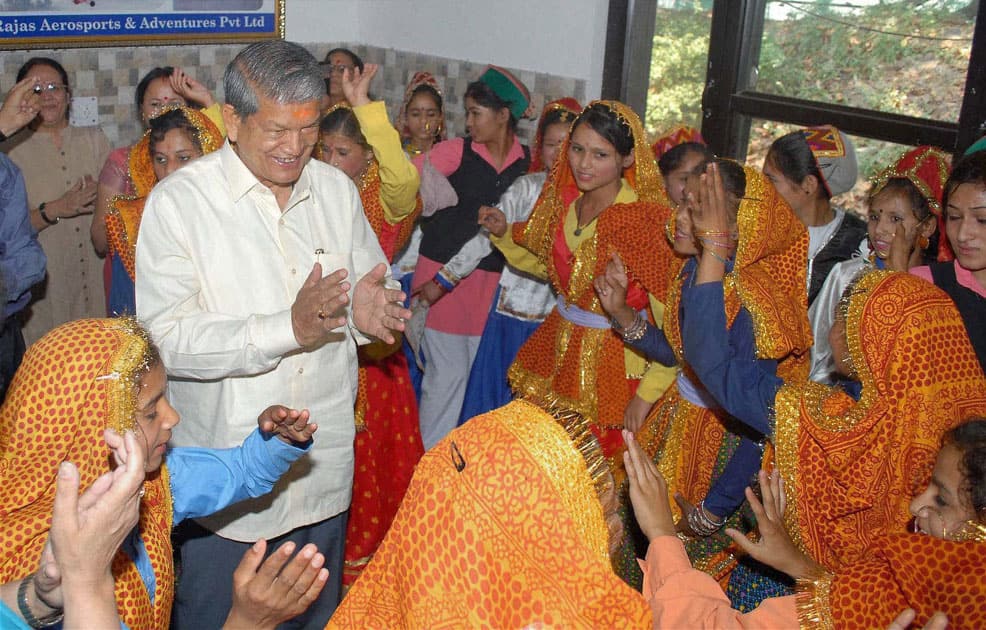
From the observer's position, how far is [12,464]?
1714 mm

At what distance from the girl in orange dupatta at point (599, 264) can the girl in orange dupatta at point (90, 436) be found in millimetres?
1612

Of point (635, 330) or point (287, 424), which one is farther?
point (635, 330)

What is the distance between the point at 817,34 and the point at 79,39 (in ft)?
13.1

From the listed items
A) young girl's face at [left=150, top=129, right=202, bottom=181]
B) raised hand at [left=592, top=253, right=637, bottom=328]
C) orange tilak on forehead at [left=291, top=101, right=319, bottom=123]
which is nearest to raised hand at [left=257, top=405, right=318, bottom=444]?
orange tilak on forehead at [left=291, top=101, right=319, bottom=123]

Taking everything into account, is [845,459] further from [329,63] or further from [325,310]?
[329,63]

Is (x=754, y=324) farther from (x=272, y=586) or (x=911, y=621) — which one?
(x=272, y=586)

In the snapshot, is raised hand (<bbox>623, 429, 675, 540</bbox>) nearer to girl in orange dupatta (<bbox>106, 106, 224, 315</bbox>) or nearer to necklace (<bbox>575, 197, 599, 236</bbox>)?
necklace (<bbox>575, 197, 599, 236</bbox>)

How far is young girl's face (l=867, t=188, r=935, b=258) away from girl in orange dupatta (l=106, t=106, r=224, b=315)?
2382 millimetres

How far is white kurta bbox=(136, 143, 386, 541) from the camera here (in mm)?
2182

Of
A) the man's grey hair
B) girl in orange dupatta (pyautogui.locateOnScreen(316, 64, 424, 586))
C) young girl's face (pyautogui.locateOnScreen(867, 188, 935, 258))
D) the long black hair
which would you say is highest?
the man's grey hair

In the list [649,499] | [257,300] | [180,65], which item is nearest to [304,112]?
[257,300]

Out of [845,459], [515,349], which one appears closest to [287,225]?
[845,459]

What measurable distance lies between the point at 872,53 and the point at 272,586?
3510mm

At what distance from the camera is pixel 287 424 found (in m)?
2.04
